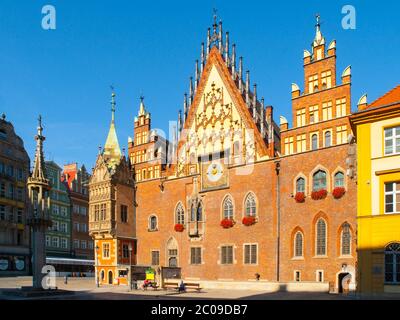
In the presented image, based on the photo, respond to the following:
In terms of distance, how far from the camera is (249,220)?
40.4m

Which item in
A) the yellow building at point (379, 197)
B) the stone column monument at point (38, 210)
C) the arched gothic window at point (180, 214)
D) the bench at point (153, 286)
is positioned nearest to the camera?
the yellow building at point (379, 197)

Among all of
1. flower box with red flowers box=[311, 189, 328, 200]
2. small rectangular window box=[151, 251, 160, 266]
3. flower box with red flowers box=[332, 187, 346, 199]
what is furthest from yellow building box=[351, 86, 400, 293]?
small rectangular window box=[151, 251, 160, 266]

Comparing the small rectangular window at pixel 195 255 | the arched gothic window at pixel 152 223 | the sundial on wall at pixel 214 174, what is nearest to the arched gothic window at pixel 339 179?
the sundial on wall at pixel 214 174

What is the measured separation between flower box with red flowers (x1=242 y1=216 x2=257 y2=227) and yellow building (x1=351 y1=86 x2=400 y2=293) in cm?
1479

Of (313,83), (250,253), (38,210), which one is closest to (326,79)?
(313,83)

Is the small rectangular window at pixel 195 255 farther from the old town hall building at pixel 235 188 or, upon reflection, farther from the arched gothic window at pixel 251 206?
the arched gothic window at pixel 251 206

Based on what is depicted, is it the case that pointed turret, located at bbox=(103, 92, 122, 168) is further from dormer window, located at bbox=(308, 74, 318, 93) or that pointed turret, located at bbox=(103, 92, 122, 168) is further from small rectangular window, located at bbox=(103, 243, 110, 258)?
dormer window, located at bbox=(308, 74, 318, 93)

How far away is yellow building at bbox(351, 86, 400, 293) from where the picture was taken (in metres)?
24.8

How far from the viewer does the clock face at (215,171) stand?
1716 inches

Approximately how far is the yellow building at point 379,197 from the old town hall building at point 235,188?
303 cm

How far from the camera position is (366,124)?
26.8 metres

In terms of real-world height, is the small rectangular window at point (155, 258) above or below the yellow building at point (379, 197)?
below

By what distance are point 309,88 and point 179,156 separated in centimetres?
1461

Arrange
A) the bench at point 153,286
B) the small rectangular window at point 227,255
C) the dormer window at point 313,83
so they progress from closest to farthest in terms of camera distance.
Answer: the bench at point 153,286 < the dormer window at point 313,83 < the small rectangular window at point 227,255
